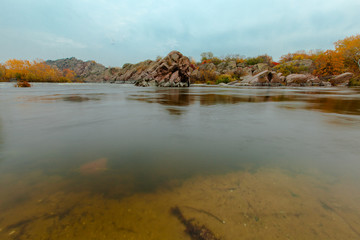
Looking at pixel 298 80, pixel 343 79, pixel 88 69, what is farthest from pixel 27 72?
pixel 88 69

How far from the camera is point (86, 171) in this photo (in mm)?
1555

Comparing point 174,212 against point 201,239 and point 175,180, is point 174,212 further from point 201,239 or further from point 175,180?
point 175,180

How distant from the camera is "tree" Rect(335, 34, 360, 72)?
106 feet

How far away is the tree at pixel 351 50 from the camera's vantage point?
32438mm

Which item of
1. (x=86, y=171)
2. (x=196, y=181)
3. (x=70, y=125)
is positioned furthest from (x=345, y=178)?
(x=70, y=125)

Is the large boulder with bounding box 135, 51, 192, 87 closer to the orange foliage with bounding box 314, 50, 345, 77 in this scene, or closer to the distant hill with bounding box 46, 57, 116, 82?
the orange foliage with bounding box 314, 50, 345, 77

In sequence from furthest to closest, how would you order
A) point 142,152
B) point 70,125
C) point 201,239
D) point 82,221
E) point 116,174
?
point 70,125, point 142,152, point 116,174, point 82,221, point 201,239

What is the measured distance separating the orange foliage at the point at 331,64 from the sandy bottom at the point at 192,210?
48578 mm

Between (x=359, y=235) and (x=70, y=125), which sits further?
(x=70, y=125)

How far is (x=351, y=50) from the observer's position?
108 feet

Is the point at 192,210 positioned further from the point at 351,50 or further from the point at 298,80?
the point at 351,50

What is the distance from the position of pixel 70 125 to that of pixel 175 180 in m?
2.72

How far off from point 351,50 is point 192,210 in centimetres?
4843

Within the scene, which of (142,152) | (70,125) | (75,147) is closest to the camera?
(142,152)
